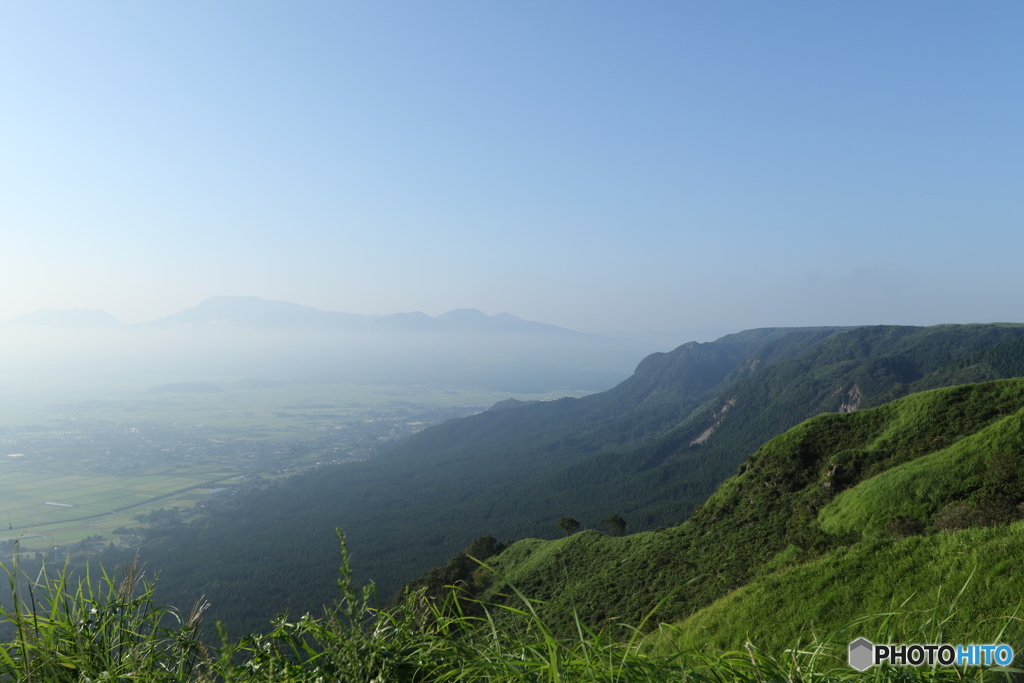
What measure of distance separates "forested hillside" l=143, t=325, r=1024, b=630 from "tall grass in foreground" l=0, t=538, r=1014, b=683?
258 feet

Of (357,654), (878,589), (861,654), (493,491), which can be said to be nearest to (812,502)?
(878,589)

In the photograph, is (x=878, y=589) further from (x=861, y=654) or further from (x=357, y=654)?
(x=357, y=654)

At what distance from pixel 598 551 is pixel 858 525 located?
79.7 feet

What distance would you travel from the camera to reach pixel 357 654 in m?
2.19

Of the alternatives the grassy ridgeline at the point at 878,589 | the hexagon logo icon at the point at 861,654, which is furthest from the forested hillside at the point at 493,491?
the hexagon logo icon at the point at 861,654

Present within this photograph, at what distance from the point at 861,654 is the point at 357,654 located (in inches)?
113

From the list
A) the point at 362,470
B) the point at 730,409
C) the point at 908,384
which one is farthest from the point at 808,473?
the point at 362,470

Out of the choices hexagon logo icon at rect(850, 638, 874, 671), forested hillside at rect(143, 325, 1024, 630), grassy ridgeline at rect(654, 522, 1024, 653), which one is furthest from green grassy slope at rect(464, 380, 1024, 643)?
forested hillside at rect(143, 325, 1024, 630)

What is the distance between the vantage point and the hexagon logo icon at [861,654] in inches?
106

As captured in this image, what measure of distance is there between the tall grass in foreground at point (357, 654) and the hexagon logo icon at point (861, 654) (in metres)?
0.16

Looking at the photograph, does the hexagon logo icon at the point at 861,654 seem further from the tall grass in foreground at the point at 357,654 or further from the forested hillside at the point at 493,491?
the forested hillside at the point at 493,491

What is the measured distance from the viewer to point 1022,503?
19.4 m

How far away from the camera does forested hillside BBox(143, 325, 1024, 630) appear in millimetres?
89625

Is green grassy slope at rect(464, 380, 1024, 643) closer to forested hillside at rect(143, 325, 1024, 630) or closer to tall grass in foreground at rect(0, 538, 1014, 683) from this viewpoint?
tall grass in foreground at rect(0, 538, 1014, 683)
